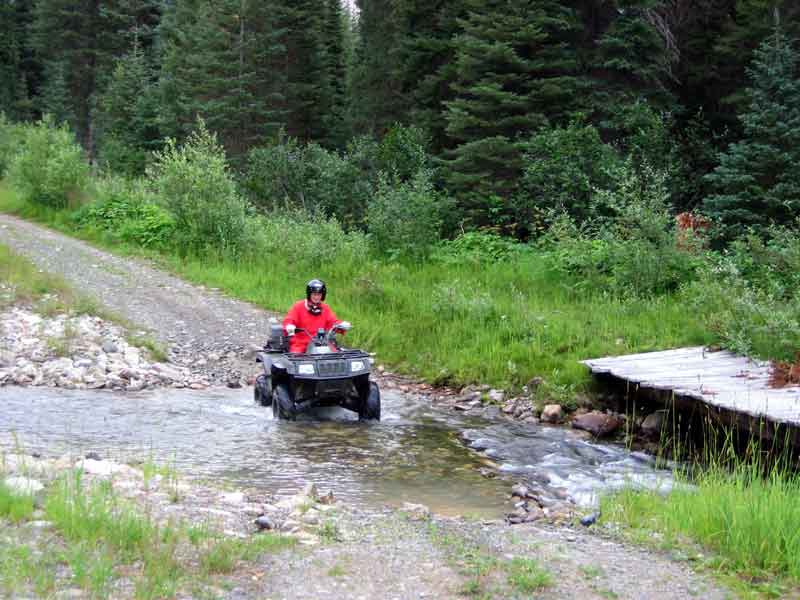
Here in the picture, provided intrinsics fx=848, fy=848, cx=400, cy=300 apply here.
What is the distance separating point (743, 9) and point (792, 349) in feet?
61.8

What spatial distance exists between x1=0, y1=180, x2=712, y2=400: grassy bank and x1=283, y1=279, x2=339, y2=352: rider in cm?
261

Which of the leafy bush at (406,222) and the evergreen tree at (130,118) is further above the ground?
the evergreen tree at (130,118)

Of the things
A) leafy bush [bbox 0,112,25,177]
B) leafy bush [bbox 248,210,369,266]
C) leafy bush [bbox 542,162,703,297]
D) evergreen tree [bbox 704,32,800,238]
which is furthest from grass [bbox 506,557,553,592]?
leafy bush [bbox 0,112,25,177]

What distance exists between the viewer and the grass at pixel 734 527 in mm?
5457

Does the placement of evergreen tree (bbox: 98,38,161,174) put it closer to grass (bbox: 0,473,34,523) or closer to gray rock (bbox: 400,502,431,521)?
gray rock (bbox: 400,502,431,521)

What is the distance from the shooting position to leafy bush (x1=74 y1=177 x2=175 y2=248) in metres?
23.5

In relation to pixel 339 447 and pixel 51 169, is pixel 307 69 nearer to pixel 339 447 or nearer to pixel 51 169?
pixel 51 169

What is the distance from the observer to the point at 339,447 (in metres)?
9.96

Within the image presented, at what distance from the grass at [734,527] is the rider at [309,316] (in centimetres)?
592

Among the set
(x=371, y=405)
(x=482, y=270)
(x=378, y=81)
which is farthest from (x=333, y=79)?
(x=371, y=405)

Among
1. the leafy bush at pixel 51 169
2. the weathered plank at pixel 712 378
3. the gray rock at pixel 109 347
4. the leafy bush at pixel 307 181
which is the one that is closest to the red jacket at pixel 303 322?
the gray rock at pixel 109 347

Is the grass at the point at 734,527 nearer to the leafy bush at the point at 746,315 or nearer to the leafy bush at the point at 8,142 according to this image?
the leafy bush at the point at 746,315

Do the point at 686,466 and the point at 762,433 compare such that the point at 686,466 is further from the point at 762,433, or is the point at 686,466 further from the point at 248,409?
the point at 248,409

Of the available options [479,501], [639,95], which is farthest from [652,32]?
[479,501]
